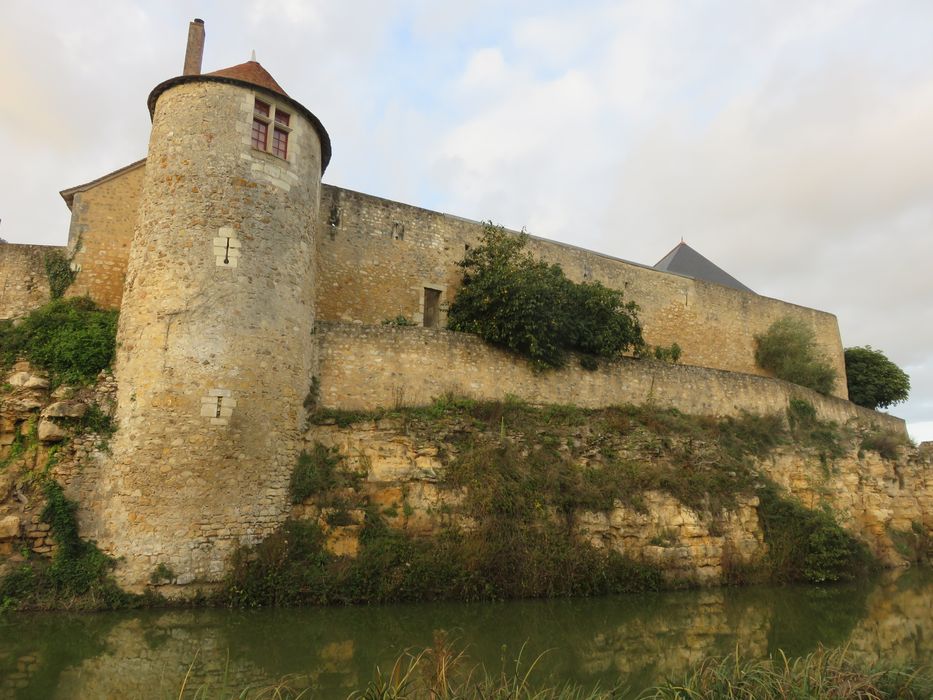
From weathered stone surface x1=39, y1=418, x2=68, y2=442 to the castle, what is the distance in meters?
0.81

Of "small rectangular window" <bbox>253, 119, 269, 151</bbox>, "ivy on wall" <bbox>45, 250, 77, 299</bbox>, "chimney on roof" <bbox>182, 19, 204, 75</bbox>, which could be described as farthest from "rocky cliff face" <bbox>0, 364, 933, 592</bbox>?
"chimney on roof" <bbox>182, 19, 204, 75</bbox>

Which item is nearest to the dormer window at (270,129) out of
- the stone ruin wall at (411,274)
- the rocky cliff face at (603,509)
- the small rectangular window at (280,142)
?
the small rectangular window at (280,142)

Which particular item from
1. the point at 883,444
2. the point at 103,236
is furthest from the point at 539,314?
the point at 883,444

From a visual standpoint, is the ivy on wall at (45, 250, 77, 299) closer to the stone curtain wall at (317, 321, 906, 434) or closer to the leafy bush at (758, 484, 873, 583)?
the stone curtain wall at (317, 321, 906, 434)

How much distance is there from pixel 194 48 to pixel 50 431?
9469 mm

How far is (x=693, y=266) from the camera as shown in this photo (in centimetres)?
2834

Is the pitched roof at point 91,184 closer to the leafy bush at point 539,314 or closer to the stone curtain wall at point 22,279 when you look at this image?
the stone curtain wall at point 22,279

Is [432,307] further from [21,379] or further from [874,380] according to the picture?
[874,380]

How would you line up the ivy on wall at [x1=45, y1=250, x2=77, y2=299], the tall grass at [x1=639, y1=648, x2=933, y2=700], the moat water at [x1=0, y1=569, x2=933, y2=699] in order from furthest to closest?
the ivy on wall at [x1=45, y1=250, x2=77, y2=299] < the moat water at [x1=0, y1=569, x2=933, y2=699] < the tall grass at [x1=639, y1=648, x2=933, y2=700]

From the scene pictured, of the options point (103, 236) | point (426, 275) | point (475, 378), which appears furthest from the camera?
point (426, 275)

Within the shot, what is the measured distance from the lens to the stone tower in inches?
383

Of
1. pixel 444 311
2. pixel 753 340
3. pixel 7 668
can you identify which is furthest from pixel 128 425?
pixel 753 340

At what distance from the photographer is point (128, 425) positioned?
10164mm

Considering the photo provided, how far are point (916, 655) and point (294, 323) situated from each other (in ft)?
32.4
